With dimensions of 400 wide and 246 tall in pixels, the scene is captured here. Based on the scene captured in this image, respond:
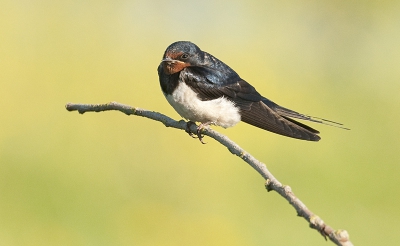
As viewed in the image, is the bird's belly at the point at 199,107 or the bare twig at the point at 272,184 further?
the bird's belly at the point at 199,107

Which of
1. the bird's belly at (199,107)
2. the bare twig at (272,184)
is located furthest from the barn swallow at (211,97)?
the bare twig at (272,184)

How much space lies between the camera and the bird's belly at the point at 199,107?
85.0 inches

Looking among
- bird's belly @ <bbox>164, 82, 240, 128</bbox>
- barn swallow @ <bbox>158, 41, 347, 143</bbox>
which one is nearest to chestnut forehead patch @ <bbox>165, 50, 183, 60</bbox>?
barn swallow @ <bbox>158, 41, 347, 143</bbox>

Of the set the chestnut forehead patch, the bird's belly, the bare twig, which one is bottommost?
the bare twig

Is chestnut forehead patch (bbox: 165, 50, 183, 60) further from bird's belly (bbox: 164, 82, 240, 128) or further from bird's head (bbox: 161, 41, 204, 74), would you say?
bird's belly (bbox: 164, 82, 240, 128)

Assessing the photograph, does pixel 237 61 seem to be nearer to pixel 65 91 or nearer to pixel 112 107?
pixel 65 91

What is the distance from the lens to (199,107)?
217 centimetres

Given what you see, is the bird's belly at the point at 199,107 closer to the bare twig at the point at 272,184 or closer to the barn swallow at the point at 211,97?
the barn swallow at the point at 211,97

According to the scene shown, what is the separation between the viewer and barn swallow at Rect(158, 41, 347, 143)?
7.13ft

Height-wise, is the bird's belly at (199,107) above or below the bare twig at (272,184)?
above

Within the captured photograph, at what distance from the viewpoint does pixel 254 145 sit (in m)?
4.43

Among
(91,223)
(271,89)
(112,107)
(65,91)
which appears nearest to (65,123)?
(65,91)

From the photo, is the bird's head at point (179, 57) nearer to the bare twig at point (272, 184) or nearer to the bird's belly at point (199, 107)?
the bird's belly at point (199, 107)

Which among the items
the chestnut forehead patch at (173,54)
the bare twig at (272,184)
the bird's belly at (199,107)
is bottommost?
the bare twig at (272,184)
